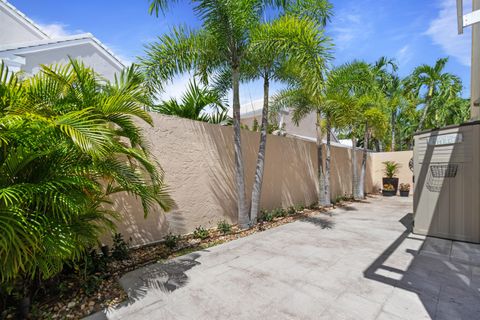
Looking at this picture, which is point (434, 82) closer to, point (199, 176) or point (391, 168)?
point (391, 168)

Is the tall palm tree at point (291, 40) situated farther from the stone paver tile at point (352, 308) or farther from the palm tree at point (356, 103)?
the stone paver tile at point (352, 308)

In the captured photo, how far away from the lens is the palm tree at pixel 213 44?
5.48 meters

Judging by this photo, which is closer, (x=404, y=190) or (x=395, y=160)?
(x=404, y=190)

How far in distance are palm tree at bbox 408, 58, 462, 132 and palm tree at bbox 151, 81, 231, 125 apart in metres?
15.5

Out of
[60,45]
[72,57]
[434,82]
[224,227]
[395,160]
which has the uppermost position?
[434,82]

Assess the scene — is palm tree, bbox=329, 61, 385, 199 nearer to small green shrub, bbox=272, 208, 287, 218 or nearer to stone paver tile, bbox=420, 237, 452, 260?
small green shrub, bbox=272, 208, 287, 218

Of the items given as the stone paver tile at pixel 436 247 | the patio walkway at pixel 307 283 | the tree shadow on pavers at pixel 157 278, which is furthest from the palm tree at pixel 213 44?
the stone paver tile at pixel 436 247

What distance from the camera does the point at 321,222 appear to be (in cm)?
744

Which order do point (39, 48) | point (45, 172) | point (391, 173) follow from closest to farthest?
point (45, 172)
point (39, 48)
point (391, 173)

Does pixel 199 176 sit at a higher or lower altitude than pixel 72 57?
lower

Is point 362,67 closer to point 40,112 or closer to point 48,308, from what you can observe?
point 40,112

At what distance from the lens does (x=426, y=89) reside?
54.7 feet

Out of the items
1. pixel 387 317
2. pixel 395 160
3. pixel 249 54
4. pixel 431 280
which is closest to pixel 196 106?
pixel 249 54

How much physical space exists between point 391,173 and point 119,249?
15373 millimetres
